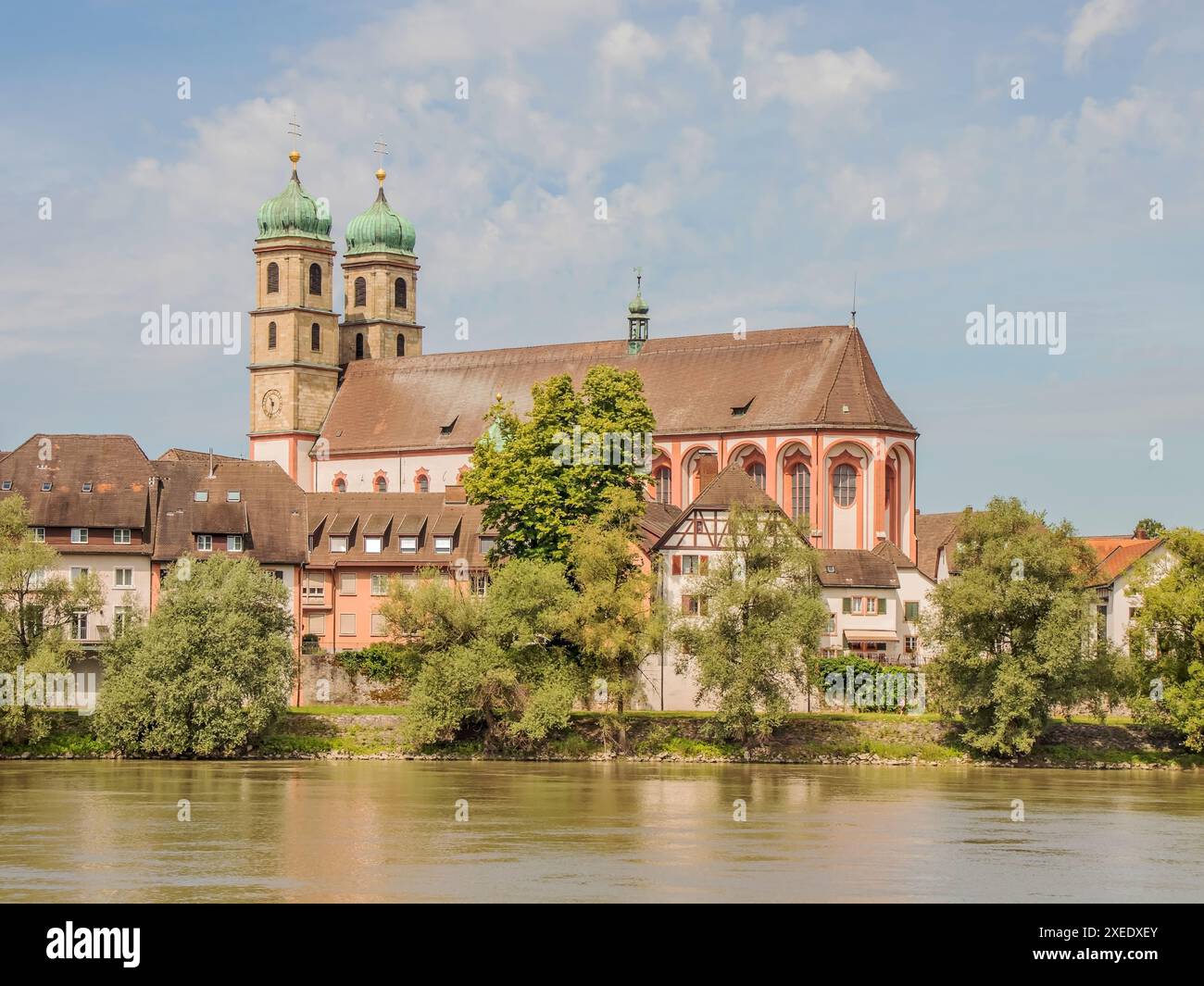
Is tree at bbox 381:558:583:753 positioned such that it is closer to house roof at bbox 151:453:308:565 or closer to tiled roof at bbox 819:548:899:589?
house roof at bbox 151:453:308:565

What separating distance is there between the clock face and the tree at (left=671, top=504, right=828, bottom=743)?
4998cm

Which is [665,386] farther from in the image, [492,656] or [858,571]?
[492,656]

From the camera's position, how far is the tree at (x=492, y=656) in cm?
6425

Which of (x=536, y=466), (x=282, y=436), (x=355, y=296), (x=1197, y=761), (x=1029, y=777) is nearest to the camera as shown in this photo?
(x=1029, y=777)

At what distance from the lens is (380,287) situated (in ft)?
397

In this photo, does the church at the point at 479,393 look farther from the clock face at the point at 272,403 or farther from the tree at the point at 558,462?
the tree at the point at 558,462

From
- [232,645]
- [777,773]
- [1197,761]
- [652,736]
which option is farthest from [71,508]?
[1197,761]

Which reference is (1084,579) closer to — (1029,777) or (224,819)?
(1029,777)

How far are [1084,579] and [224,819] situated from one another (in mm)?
30886

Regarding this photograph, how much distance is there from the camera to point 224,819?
46.7 meters

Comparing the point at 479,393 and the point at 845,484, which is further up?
the point at 479,393

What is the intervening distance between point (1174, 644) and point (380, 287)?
6620 centimetres

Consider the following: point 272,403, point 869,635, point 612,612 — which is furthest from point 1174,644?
point 272,403

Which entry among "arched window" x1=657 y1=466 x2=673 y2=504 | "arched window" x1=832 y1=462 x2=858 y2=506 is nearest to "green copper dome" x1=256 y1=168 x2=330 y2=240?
"arched window" x1=657 y1=466 x2=673 y2=504
